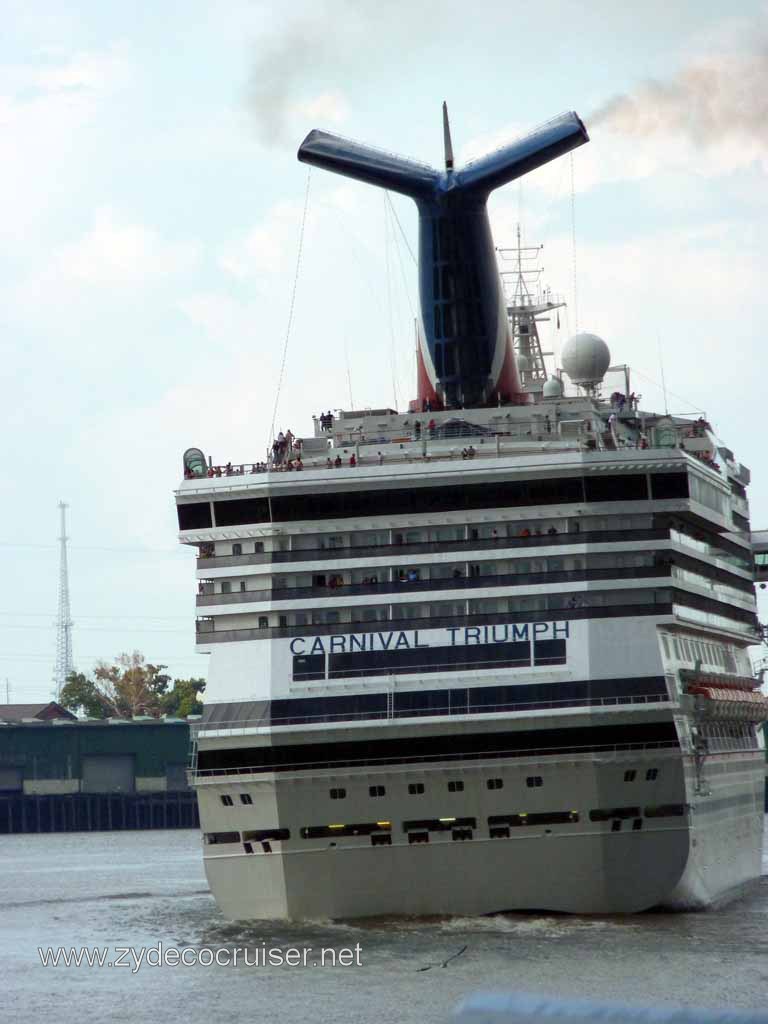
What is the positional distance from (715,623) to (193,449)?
17.6m

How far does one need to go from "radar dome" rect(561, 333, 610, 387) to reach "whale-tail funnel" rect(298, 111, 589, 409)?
3485mm

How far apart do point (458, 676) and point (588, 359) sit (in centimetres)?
1914

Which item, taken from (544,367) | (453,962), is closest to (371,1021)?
(453,962)

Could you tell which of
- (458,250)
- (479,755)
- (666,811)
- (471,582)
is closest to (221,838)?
(479,755)

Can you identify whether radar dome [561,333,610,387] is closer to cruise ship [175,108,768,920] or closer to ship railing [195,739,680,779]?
A: cruise ship [175,108,768,920]

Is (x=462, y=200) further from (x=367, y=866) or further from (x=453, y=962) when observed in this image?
(x=453, y=962)

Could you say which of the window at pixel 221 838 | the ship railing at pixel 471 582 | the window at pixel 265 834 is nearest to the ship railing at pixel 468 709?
the window at pixel 265 834

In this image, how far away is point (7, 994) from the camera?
46.1 metres

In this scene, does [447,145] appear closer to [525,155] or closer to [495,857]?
[525,155]

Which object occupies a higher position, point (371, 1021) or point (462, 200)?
point (462, 200)

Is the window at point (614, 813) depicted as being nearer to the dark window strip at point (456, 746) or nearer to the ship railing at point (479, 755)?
the ship railing at point (479, 755)

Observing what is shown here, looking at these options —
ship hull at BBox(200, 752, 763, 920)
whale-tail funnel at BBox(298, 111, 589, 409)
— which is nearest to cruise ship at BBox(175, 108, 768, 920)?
ship hull at BBox(200, 752, 763, 920)

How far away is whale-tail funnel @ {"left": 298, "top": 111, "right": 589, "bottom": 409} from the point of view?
61781 millimetres

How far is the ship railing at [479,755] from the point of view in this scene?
5119cm
